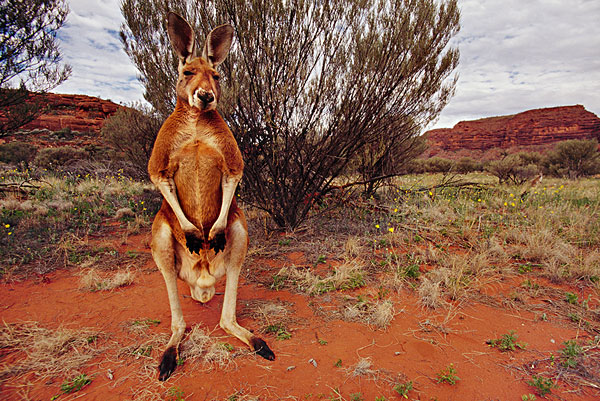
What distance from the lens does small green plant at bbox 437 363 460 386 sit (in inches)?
73.3

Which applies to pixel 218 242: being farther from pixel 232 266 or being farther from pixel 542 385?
pixel 542 385

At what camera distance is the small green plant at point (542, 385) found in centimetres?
177

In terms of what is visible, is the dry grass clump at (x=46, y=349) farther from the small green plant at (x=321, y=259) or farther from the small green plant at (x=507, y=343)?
the small green plant at (x=507, y=343)

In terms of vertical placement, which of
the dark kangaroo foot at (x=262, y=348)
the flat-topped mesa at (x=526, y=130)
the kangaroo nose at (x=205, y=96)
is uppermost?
the flat-topped mesa at (x=526, y=130)

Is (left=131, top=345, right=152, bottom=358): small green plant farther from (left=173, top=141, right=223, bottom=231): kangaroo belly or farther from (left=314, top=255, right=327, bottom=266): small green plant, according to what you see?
(left=314, top=255, right=327, bottom=266): small green plant

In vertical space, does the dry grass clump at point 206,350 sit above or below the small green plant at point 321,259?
below

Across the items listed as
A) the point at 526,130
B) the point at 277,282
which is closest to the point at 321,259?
the point at 277,282

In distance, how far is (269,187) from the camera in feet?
16.8

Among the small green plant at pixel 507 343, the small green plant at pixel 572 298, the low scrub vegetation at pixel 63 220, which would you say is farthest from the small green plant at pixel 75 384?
the small green plant at pixel 572 298

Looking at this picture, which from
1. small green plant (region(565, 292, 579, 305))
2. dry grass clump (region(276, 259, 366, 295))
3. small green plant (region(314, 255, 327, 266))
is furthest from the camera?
small green plant (region(314, 255, 327, 266))

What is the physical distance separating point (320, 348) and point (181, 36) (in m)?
2.73

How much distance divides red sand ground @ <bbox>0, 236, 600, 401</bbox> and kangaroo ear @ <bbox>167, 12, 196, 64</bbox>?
7.83 feet

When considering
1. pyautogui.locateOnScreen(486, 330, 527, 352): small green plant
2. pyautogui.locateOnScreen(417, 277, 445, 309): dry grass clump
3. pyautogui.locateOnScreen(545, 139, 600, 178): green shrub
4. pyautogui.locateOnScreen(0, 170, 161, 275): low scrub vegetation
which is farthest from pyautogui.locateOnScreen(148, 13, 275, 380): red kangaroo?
pyautogui.locateOnScreen(545, 139, 600, 178): green shrub

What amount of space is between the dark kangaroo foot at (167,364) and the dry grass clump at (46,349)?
0.59m
